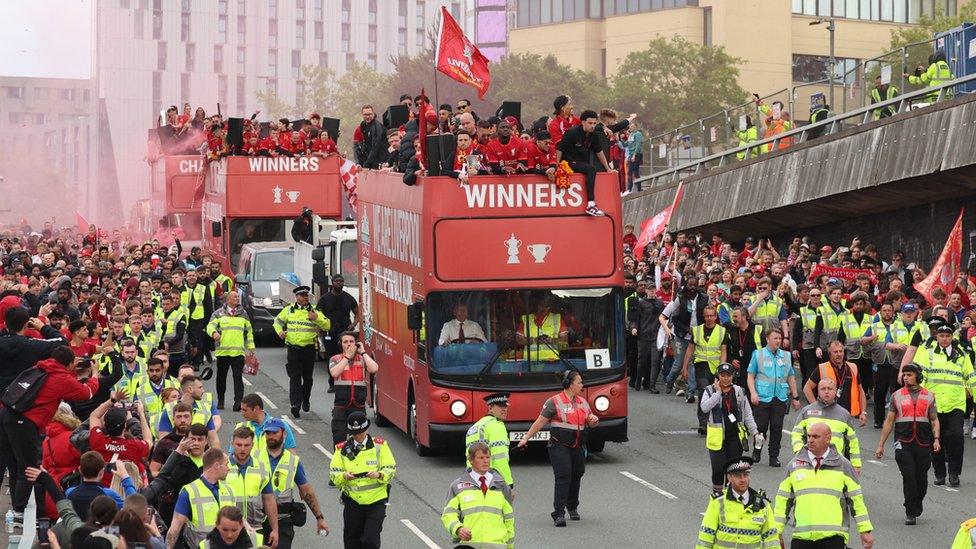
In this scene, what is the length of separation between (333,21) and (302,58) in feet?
19.3

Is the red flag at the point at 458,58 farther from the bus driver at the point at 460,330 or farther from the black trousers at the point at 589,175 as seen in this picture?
the bus driver at the point at 460,330

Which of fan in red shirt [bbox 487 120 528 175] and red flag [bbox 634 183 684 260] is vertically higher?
fan in red shirt [bbox 487 120 528 175]

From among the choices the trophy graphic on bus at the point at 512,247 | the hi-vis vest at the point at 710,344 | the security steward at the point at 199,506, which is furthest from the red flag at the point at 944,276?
the security steward at the point at 199,506

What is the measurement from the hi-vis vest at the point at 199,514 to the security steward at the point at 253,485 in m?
0.43

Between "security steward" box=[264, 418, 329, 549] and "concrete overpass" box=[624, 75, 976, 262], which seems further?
"concrete overpass" box=[624, 75, 976, 262]

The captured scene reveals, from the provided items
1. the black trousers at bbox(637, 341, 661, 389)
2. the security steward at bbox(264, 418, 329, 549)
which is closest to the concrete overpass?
the black trousers at bbox(637, 341, 661, 389)

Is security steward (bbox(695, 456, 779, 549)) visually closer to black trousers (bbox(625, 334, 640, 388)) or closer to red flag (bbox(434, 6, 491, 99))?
red flag (bbox(434, 6, 491, 99))

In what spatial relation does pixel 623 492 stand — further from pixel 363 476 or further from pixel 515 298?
pixel 363 476

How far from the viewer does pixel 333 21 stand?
15288cm

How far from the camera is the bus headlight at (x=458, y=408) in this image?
20141 millimetres

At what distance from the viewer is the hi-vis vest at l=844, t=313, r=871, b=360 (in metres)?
24.0

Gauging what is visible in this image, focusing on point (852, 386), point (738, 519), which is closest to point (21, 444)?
point (738, 519)

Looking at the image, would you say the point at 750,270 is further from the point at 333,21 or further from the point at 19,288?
the point at 333,21

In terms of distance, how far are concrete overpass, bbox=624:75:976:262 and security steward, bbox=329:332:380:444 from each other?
11.7 meters
